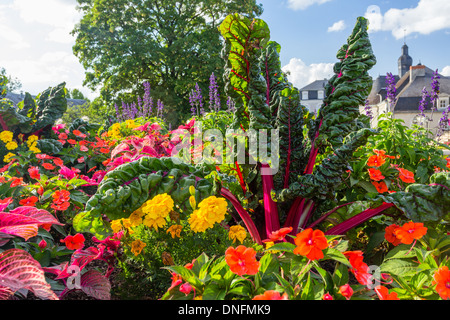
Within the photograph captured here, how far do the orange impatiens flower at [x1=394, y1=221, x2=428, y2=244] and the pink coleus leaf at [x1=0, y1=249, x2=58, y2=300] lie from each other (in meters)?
1.27

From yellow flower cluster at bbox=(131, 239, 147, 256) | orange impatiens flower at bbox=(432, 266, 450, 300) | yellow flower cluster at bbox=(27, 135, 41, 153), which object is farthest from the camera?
yellow flower cluster at bbox=(27, 135, 41, 153)

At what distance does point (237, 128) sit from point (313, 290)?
3.34 feet

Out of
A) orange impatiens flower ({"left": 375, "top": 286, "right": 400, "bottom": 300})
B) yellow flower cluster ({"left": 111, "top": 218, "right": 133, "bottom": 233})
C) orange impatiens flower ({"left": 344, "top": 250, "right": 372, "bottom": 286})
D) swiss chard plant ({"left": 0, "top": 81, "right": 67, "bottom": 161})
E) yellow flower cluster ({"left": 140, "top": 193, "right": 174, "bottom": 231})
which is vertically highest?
swiss chard plant ({"left": 0, "top": 81, "right": 67, "bottom": 161})

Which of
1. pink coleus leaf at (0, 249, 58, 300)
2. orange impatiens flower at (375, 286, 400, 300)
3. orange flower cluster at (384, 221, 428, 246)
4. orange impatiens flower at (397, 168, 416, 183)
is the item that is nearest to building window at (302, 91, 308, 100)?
orange impatiens flower at (397, 168, 416, 183)

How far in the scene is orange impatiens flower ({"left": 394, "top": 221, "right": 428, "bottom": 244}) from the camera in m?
1.26

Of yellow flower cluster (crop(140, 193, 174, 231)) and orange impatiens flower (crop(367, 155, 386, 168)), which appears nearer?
yellow flower cluster (crop(140, 193, 174, 231))

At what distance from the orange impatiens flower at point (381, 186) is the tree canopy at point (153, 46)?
42.8ft

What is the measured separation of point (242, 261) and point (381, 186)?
3.46 ft

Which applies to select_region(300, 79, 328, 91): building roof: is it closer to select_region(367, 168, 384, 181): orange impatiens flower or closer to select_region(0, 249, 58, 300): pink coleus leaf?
select_region(367, 168, 384, 181): orange impatiens flower

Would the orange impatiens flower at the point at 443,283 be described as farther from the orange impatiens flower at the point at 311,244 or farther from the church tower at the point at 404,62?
the church tower at the point at 404,62

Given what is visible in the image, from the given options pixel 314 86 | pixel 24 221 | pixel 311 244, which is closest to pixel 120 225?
pixel 24 221

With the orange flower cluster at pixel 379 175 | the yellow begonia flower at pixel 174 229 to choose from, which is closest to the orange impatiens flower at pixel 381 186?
the orange flower cluster at pixel 379 175
